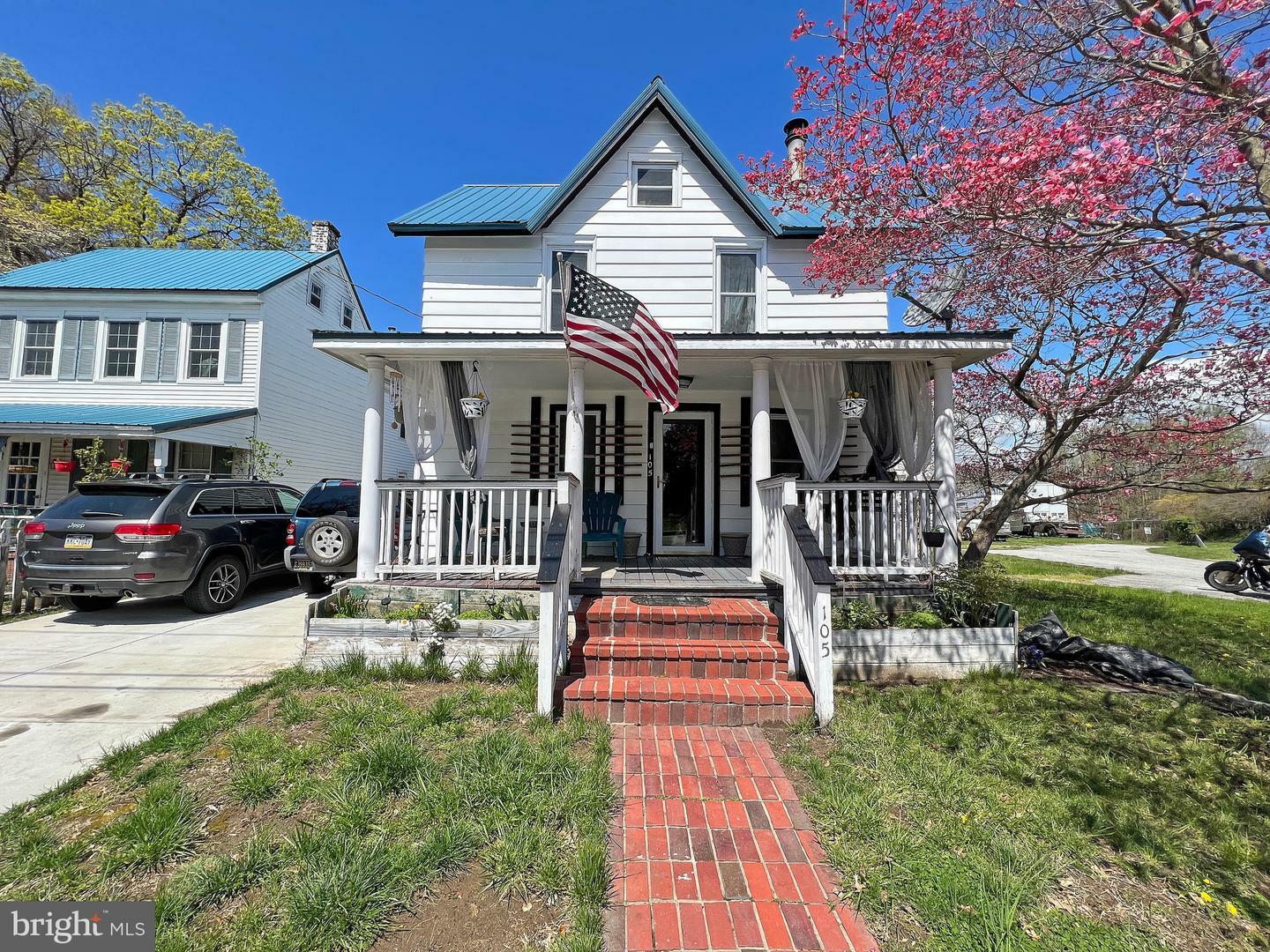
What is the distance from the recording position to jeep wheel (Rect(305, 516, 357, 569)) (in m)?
7.04

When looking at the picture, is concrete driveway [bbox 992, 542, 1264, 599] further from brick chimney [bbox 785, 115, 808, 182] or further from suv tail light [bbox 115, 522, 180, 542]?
suv tail light [bbox 115, 522, 180, 542]

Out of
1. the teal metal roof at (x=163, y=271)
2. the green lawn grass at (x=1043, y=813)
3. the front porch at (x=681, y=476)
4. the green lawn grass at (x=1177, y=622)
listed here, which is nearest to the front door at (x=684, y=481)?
the front porch at (x=681, y=476)

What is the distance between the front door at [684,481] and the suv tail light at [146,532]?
21.0 feet

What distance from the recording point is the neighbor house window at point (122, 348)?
1295cm

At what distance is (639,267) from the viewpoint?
7.83m

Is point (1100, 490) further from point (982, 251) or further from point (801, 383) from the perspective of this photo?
point (982, 251)

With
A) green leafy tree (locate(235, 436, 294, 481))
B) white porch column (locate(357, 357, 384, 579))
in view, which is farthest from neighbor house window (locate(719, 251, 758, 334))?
green leafy tree (locate(235, 436, 294, 481))

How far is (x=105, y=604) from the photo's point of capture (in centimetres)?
709

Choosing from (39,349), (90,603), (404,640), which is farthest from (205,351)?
(404,640)

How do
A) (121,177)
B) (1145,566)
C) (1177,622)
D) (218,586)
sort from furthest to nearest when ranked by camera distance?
(121,177) → (1145,566) → (218,586) → (1177,622)

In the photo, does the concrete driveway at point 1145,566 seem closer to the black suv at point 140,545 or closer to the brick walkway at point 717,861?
the brick walkway at point 717,861

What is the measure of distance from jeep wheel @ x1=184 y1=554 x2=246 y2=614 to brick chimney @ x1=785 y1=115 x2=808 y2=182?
9832 mm

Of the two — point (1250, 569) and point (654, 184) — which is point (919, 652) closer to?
point (654, 184)

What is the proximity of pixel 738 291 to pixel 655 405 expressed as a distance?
215 centimetres
